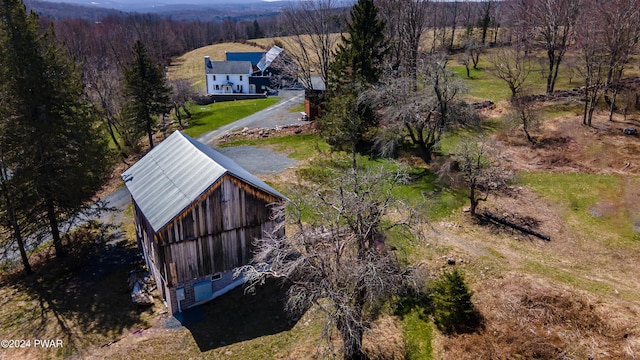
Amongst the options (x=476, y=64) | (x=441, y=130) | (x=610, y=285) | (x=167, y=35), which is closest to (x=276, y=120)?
(x=441, y=130)

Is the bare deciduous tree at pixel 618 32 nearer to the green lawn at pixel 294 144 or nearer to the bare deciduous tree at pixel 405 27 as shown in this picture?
the bare deciduous tree at pixel 405 27

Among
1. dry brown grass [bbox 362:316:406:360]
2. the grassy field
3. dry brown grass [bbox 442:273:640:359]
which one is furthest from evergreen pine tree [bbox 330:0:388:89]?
dry brown grass [bbox 442:273:640:359]

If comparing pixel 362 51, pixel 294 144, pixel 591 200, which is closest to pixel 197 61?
pixel 294 144

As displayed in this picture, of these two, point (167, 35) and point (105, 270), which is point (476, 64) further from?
point (167, 35)

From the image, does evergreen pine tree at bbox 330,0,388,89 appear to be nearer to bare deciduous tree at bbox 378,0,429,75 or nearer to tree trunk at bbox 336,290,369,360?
bare deciduous tree at bbox 378,0,429,75

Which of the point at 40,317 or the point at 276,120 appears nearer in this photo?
the point at 40,317

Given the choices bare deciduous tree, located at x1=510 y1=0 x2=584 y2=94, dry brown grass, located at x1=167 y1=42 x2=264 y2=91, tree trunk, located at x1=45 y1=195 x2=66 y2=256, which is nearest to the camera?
tree trunk, located at x1=45 y1=195 x2=66 y2=256

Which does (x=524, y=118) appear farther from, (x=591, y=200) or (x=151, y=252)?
(x=151, y=252)
